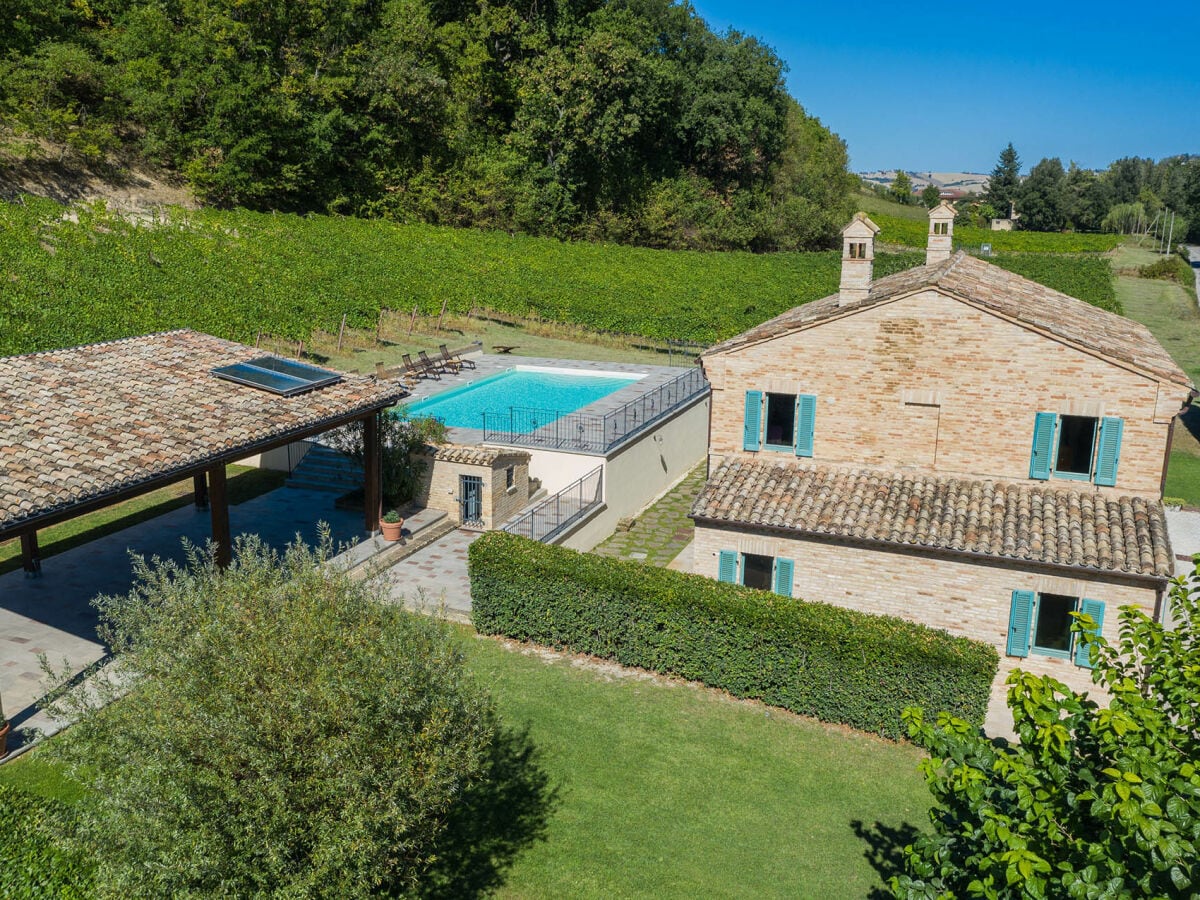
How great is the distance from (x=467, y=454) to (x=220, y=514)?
6.82 metres

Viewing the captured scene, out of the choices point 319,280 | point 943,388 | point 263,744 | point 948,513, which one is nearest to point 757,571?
point 948,513

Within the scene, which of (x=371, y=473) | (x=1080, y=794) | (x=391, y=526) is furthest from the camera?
(x=391, y=526)

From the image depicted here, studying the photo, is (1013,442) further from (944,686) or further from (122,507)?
(122,507)

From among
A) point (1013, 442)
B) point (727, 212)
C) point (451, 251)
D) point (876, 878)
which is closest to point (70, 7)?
point (451, 251)

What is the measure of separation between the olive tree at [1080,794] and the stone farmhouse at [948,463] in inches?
353

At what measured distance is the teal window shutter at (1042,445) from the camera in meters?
17.1

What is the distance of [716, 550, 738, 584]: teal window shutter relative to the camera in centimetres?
1831

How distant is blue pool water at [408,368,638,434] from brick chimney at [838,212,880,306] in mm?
10479

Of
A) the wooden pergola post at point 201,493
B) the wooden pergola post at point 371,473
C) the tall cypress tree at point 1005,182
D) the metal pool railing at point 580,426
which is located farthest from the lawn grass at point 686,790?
the tall cypress tree at point 1005,182

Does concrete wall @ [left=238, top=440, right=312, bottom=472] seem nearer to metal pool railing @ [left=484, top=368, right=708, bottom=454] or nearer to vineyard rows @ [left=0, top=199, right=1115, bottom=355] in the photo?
metal pool railing @ [left=484, top=368, right=708, bottom=454]

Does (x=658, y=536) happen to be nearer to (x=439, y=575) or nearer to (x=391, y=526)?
(x=439, y=575)

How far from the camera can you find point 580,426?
2439 cm

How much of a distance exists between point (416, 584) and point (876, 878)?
35.1 ft

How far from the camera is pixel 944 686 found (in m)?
14.0
